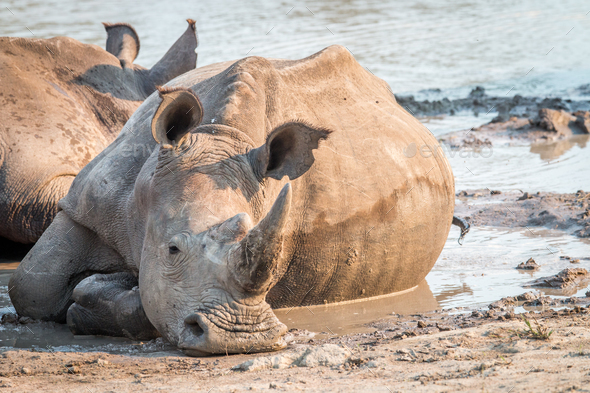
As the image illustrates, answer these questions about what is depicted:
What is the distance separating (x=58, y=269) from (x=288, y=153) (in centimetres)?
202

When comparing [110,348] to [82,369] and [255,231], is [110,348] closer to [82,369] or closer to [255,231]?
[82,369]

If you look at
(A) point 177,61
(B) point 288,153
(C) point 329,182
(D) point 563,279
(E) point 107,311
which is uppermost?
(A) point 177,61

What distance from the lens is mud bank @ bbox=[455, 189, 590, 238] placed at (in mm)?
8016

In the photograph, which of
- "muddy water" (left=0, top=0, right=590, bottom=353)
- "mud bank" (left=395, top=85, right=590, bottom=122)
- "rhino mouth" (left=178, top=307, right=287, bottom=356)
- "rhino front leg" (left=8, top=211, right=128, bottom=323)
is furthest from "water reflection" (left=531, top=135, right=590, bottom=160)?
"rhino mouth" (left=178, top=307, right=287, bottom=356)

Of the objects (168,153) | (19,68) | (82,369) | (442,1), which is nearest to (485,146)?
(19,68)

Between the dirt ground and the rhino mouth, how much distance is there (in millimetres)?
65

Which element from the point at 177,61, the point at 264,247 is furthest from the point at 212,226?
the point at 177,61

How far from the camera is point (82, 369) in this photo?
4.38m

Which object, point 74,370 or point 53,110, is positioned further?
point 53,110

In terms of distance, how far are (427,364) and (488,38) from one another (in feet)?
63.8

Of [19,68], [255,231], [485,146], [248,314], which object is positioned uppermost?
[19,68]

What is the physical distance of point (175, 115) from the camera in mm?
5000

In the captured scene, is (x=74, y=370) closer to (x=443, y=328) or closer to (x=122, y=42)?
(x=443, y=328)

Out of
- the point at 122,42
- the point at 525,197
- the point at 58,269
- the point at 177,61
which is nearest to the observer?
the point at 58,269
